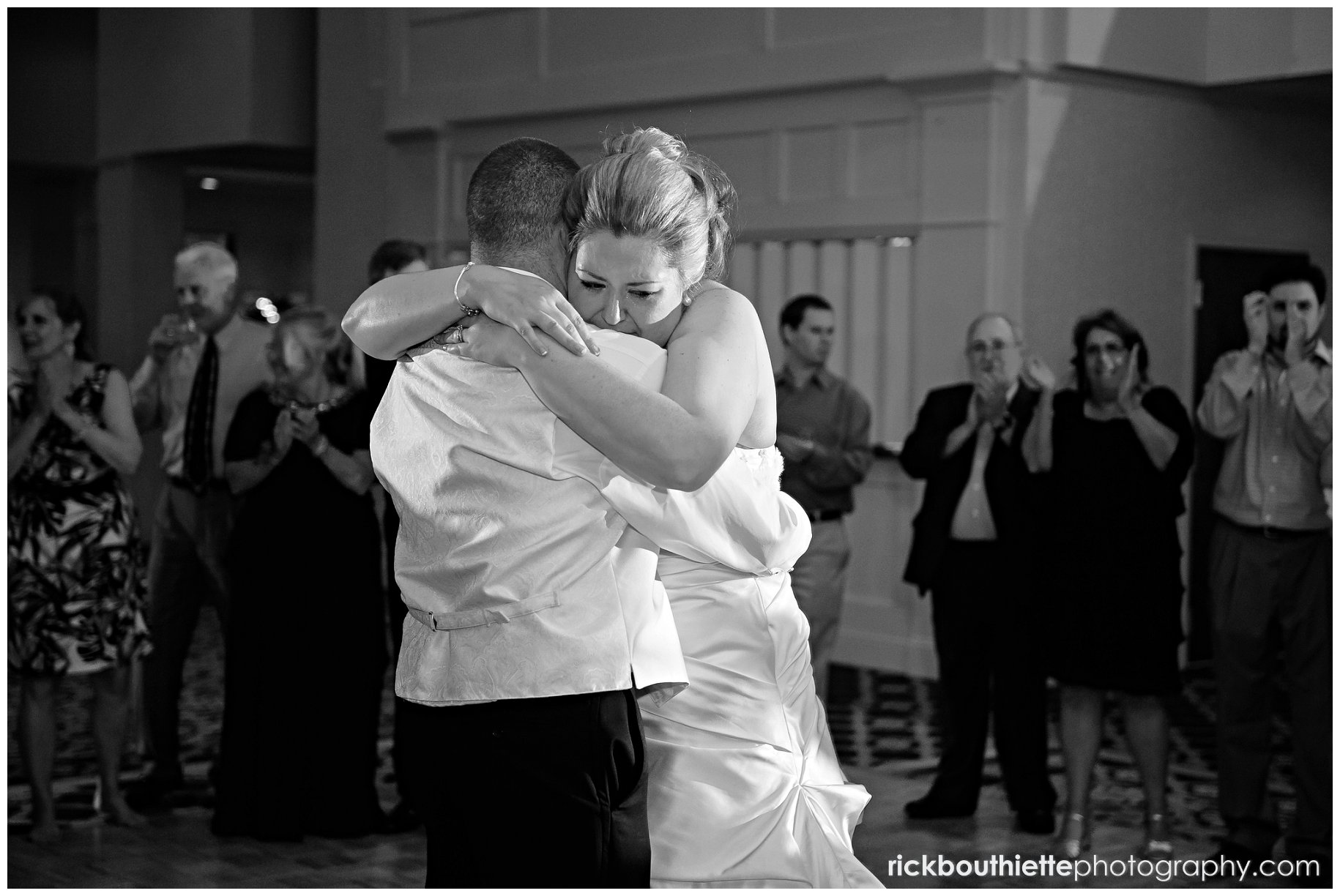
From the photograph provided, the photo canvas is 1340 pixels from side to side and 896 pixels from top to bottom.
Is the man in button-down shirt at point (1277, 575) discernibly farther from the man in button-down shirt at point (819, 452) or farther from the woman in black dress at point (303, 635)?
the woman in black dress at point (303, 635)

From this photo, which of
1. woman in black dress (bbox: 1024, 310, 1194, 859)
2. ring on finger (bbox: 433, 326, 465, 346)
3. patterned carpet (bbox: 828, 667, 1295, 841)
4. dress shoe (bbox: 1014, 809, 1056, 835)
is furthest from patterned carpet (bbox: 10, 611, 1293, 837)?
ring on finger (bbox: 433, 326, 465, 346)

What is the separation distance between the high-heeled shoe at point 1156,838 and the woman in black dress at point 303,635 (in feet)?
7.33

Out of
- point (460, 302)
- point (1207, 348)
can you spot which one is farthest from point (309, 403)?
point (1207, 348)

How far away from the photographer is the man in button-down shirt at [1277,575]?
15.1 ft

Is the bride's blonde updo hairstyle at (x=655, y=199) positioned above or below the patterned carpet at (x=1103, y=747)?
above

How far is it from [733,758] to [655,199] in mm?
789

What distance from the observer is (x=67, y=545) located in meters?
4.99

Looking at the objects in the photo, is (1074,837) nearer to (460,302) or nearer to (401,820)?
(401,820)

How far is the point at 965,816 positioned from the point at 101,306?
9086mm

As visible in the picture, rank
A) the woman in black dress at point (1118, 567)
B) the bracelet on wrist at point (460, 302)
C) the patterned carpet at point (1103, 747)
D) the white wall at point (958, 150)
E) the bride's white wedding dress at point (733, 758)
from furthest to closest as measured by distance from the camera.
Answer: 1. the white wall at point (958, 150)
2. the patterned carpet at point (1103, 747)
3. the woman in black dress at point (1118, 567)
4. the bride's white wedding dress at point (733, 758)
5. the bracelet on wrist at point (460, 302)

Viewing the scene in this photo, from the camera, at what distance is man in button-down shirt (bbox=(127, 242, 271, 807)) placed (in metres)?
5.46

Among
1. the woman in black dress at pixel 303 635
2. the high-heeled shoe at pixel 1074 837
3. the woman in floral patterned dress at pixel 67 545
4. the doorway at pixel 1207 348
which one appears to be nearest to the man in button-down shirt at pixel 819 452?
the high-heeled shoe at pixel 1074 837

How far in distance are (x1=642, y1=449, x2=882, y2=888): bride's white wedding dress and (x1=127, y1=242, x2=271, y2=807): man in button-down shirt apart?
3375mm

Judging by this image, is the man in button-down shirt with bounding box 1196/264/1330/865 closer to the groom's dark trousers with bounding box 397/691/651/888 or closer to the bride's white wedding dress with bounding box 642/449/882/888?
the bride's white wedding dress with bounding box 642/449/882/888
